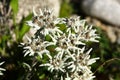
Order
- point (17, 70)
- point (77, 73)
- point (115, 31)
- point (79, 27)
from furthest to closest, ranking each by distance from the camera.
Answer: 1. point (115, 31)
2. point (17, 70)
3. point (79, 27)
4. point (77, 73)

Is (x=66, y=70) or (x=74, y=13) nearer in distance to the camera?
(x=66, y=70)

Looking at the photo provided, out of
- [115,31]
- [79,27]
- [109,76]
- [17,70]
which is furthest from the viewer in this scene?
[115,31]

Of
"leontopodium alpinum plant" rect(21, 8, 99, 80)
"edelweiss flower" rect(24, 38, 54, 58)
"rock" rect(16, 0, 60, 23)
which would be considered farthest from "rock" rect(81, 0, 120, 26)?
"edelweiss flower" rect(24, 38, 54, 58)

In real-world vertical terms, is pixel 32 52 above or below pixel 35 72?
above

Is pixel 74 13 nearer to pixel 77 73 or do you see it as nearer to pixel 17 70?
pixel 17 70

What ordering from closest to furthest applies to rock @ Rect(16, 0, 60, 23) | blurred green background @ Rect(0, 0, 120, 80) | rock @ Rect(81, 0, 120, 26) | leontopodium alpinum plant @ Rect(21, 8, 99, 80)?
1. leontopodium alpinum plant @ Rect(21, 8, 99, 80)
2. blurred green background @ Rect(0, 0, 120, 80)
3. rock @ Rect(16, 0, 60, 23)
4. rock @ Rect(81, 0, 120, 26)

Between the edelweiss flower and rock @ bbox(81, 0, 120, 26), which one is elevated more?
the edelweiss flower

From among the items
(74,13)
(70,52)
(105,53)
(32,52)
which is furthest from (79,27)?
(74,13)

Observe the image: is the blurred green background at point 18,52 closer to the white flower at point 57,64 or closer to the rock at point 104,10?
the white flower at point 57,64


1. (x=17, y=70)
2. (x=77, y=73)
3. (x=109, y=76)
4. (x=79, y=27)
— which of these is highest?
(x=79, y=27)

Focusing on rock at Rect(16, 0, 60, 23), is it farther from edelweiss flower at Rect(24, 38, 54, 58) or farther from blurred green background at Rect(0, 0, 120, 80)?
edelweiss flower at Rect(24, 38, 54, 58)
